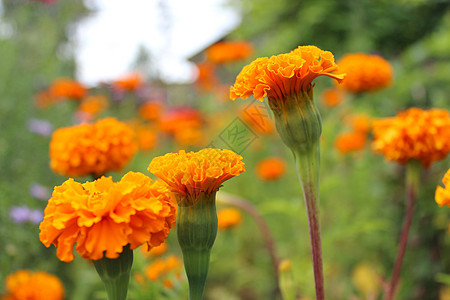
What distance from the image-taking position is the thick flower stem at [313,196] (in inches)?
23.0

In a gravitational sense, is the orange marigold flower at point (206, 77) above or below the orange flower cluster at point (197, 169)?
above

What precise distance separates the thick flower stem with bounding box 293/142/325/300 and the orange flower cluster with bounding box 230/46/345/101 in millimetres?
101

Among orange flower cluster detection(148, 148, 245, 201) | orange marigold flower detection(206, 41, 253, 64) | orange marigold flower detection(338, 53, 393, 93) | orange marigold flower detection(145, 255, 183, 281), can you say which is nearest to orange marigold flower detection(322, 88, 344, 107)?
orange marigold flower detection(206, 41, 253, 64)

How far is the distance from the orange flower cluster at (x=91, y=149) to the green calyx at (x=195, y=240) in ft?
2.01

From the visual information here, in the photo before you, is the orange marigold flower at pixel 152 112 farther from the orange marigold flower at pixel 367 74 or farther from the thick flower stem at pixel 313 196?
the thick flower stem at pixel 313 196

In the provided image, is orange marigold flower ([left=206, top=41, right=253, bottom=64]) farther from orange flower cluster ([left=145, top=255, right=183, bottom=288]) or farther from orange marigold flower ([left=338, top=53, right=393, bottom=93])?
orange flower cluster ([left=145, top=255, right=183, bottom=288])

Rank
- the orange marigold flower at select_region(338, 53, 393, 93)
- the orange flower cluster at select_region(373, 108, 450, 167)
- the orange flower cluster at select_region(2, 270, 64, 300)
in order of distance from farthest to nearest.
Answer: the orange marigold flower at select_region(338, 53, 393, 93) → the orange flower cluster at select_region(2, 270, 64, 300) → the orange flower cluster at select_region(373, 108, 450, 167)

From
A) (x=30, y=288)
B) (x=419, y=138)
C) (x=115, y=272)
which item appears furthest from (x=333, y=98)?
(x=115, y=272)

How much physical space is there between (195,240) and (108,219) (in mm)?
129

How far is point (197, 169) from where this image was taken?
0.52 m

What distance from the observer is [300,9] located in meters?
4.19

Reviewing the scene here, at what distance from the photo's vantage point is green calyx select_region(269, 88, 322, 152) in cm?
58

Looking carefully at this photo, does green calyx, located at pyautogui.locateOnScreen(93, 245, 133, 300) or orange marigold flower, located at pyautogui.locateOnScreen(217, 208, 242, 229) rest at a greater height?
orange marigold flower, located at pyautogui.locateOnScreen(217, 208, 242, 229)

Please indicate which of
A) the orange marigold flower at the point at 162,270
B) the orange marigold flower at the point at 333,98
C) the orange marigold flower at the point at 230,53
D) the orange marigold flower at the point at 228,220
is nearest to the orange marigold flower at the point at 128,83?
the orange marigold flower at the point at 230,53
